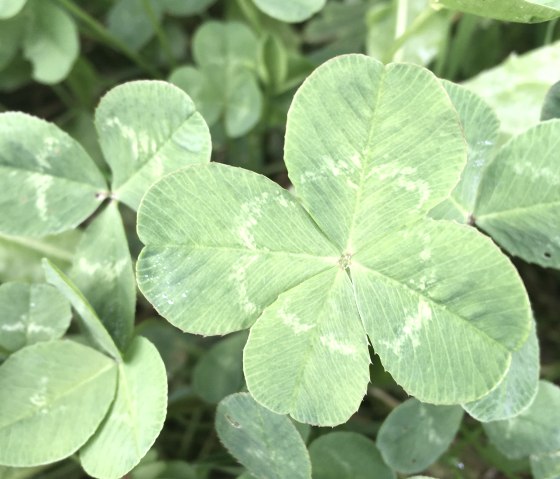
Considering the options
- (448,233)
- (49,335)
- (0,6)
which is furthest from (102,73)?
(448,233)

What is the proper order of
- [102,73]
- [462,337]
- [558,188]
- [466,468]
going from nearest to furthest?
[462,337]
[558,188]
[466,468]
[102,73]

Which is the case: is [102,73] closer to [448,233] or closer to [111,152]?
[111,152]

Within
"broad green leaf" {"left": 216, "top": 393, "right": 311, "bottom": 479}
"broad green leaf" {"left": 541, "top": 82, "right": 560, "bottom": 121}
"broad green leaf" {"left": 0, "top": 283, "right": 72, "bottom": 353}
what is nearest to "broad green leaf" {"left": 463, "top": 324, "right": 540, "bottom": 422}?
"broad green leaf" {"left": 216, "top": 393, "right": 311, "bottom": 479}

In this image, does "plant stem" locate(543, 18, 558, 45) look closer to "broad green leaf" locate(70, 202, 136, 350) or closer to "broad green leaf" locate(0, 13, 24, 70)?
"broad green leaf" locate(70, 202, 136, 350)

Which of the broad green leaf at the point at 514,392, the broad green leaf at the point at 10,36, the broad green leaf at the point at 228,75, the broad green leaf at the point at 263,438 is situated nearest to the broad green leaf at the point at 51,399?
the broad green leaf at the point at 263,438

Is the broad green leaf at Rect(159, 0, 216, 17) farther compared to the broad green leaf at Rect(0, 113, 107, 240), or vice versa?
the broad green leaf at Rect(159, 0, 216, 17)

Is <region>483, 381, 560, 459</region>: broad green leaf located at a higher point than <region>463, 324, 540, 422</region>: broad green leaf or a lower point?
lower

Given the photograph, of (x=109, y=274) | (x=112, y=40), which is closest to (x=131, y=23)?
(x=112, y=40)
